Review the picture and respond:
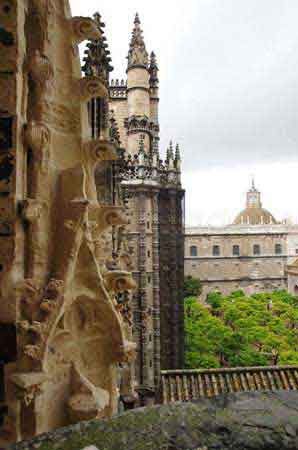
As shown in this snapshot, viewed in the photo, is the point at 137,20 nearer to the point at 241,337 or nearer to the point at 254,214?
the point at 241,337

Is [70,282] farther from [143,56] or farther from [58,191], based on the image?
[143,56]

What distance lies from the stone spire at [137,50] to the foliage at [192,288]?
105ft

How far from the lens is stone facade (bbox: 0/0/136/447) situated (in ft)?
7.77

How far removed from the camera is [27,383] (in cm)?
225

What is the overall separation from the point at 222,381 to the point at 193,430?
11322mm

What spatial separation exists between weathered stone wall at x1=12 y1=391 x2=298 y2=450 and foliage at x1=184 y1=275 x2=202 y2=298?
49129mm

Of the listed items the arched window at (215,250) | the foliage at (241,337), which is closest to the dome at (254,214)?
the arched window at (215,250)

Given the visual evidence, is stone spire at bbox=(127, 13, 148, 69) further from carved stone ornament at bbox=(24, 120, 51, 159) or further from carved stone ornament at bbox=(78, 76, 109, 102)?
carved stone ornament at bbox=(24, 120, 51, 159)

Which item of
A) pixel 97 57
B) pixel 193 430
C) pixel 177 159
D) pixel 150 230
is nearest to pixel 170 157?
pixel 177 159

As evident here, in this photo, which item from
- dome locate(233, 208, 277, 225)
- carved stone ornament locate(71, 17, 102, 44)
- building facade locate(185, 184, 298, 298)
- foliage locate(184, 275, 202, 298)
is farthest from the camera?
dome locate(233, 208, 277, 225)

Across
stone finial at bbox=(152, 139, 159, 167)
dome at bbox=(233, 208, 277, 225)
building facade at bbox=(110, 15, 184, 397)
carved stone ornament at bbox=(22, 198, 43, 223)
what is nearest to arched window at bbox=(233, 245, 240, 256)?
dome at bbox=(233, 208, 277, 225)

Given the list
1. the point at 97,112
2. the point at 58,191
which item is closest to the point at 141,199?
the point at 97,112

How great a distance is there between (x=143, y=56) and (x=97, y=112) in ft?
61.5

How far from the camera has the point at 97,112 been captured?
8797 millimetres
